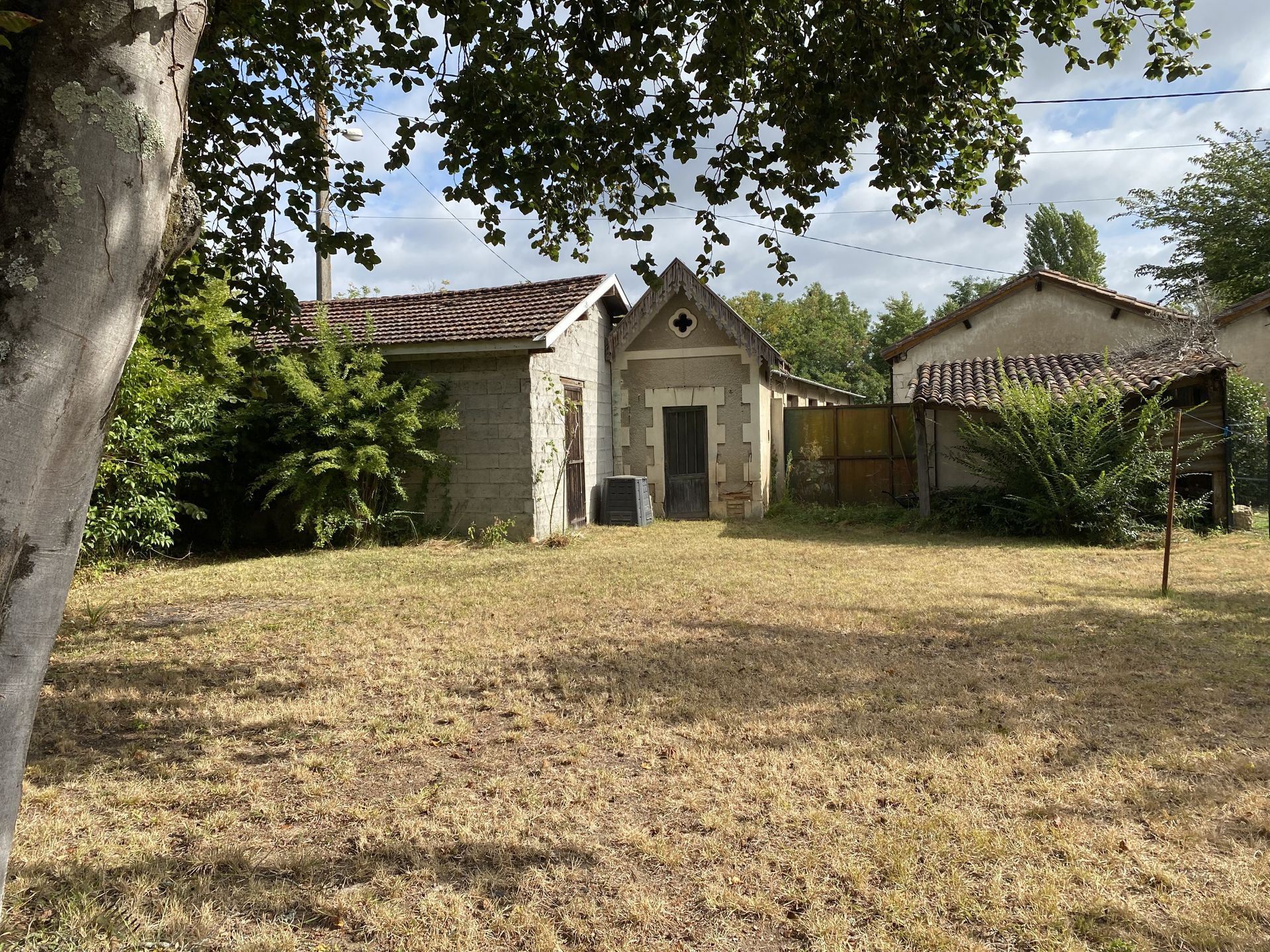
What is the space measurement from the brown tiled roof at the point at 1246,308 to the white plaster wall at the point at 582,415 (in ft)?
43.1

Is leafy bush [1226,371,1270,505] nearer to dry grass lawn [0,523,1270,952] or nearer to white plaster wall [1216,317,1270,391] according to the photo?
white plaster wall [1216,317,1270,391]

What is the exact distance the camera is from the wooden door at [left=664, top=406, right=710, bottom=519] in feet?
49.6

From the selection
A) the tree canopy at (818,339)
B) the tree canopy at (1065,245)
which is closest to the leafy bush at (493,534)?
the tree canopy at (818,339)

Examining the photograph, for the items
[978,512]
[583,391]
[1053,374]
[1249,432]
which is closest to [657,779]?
[978,512]

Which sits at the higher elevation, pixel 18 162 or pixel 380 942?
pixel 18 162

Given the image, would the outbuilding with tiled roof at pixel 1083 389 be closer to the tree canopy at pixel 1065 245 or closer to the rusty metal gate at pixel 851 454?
the rusty metal gate at pixel 851 454

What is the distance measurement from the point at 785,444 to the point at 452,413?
712cm

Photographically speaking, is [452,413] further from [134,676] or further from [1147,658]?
[1147,658]

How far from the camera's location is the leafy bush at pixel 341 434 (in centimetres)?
1077

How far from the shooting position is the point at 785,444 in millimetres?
15820

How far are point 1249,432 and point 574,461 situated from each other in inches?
490

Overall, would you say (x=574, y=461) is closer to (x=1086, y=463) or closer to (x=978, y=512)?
(x=978, y=512)

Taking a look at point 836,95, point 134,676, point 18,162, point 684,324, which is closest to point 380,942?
point 18,162

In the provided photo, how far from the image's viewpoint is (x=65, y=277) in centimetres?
184
